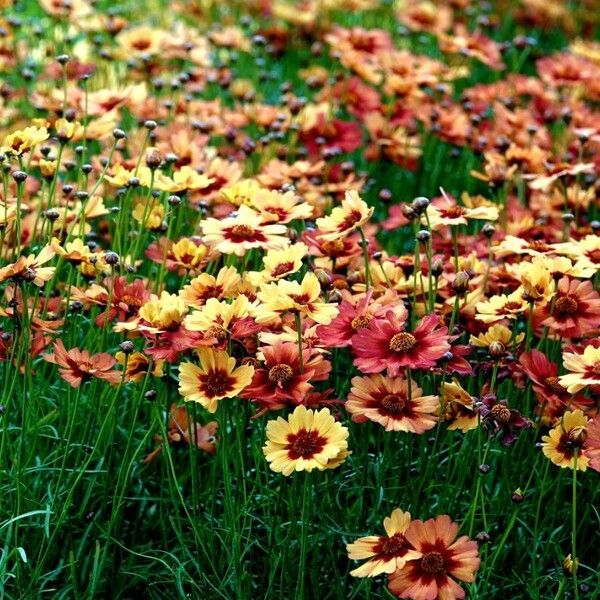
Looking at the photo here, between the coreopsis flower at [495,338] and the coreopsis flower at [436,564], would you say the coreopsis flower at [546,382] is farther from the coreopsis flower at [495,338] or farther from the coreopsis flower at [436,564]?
the coreopsis flower at [436,564]

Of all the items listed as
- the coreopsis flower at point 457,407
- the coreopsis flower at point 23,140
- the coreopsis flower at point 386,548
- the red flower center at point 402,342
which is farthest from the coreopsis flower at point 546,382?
the coreopsis flower at point 23,140

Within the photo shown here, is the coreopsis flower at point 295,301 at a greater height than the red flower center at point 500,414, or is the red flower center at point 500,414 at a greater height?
the coreopsis flower at point 295,301

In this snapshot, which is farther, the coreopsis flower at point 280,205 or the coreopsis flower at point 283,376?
the coreopsis flower at point 280,205

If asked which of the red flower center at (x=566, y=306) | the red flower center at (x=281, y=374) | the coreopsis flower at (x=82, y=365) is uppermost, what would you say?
the red flower center at (x=566, y=306)

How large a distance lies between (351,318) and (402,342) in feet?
0.44

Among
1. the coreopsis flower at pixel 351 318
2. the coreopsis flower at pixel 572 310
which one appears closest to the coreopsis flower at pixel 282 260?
the coreopsis flower at pixel 351 318

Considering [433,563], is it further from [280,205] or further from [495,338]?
[280,205]

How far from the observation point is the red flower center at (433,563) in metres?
1.69

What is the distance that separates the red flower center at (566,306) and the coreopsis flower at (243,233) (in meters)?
0.51

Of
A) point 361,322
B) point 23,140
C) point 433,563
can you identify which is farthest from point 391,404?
point 23,140

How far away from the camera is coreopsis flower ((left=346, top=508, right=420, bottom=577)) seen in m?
1.66

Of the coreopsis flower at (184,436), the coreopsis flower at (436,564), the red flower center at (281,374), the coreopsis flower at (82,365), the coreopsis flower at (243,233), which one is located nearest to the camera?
the coreopsis flower at (436,564)

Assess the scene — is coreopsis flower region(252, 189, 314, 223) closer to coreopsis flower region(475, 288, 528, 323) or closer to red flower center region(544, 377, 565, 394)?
coreopsis flower region(475, 288, 528, 323)

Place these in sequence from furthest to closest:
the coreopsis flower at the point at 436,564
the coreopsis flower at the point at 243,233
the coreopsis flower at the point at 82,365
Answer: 1. the coreopsis flower at the point at 243,233
2. the coreopsis flower at the point at 82,365
3. the coreopsis flower at the point at 436,564
